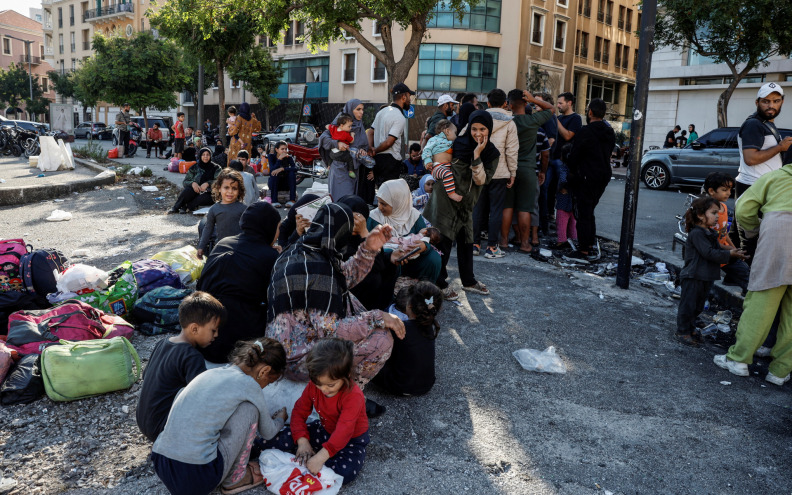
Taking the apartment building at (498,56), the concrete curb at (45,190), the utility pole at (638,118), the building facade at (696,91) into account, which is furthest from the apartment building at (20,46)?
the utility pole at (638,118)

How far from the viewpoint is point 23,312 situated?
4.15m

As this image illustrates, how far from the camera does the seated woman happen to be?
331 cm

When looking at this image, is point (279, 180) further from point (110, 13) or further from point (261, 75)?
point (110, 13)

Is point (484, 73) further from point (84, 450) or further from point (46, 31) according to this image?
point (46, 31)

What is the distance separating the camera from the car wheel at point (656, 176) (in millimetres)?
15523

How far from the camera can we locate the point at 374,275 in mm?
4328

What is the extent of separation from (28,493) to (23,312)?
180cm

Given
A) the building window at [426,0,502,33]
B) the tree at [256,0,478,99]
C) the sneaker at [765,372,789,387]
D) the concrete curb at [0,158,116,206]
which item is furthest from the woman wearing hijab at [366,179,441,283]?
the building window at [426,0,502,33]

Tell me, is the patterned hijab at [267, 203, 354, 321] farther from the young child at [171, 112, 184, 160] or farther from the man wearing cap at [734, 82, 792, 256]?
the young child at [171, 112, 184, 160]

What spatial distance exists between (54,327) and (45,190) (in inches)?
340

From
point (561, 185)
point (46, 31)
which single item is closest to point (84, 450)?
point (561, 185)

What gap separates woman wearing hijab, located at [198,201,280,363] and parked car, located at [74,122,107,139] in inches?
1571

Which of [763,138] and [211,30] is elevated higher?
[211,30]

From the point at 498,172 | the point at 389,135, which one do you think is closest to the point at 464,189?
the point at 498,172
